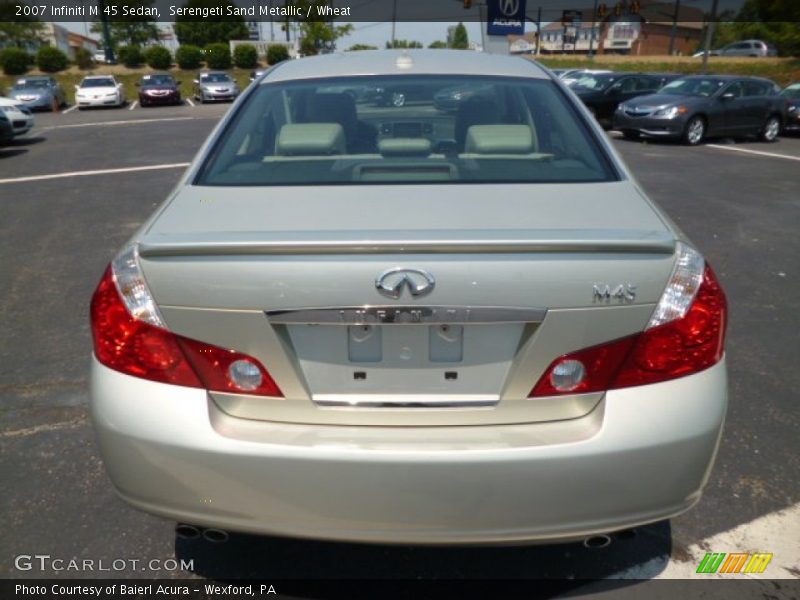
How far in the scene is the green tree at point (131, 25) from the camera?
5850 centimetres

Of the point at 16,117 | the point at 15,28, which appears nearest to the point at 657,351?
the point at 16,117

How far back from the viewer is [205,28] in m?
56.6

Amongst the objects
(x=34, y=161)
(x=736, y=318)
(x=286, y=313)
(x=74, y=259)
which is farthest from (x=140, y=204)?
(x=286, y=313)

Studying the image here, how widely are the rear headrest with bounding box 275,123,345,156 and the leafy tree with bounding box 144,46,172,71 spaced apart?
49.4 m

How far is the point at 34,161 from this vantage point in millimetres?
12469

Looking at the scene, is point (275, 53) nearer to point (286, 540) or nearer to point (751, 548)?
point (286, 540)

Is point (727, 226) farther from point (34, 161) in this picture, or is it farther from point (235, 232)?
point (34, 161)

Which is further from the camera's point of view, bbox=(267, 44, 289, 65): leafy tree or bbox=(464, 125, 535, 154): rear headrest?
bbox=(267, 44, 289, 65): leafy tree

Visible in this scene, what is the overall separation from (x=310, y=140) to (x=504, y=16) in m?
17.2

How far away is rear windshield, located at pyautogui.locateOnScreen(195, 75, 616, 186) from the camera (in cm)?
264

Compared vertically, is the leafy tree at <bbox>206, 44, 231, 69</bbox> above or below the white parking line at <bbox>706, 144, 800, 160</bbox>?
below

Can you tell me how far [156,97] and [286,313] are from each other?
3025 centimetres

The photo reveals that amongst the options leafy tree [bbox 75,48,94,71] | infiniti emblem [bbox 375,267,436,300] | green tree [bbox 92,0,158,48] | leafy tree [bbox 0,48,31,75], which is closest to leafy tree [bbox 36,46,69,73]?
leafy tree [bbox 0,48,31,75]

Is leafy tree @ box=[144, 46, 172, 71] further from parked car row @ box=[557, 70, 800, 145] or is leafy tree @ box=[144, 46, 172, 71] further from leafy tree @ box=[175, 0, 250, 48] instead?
parked car row @ box=[557, 70, 800, 145]
